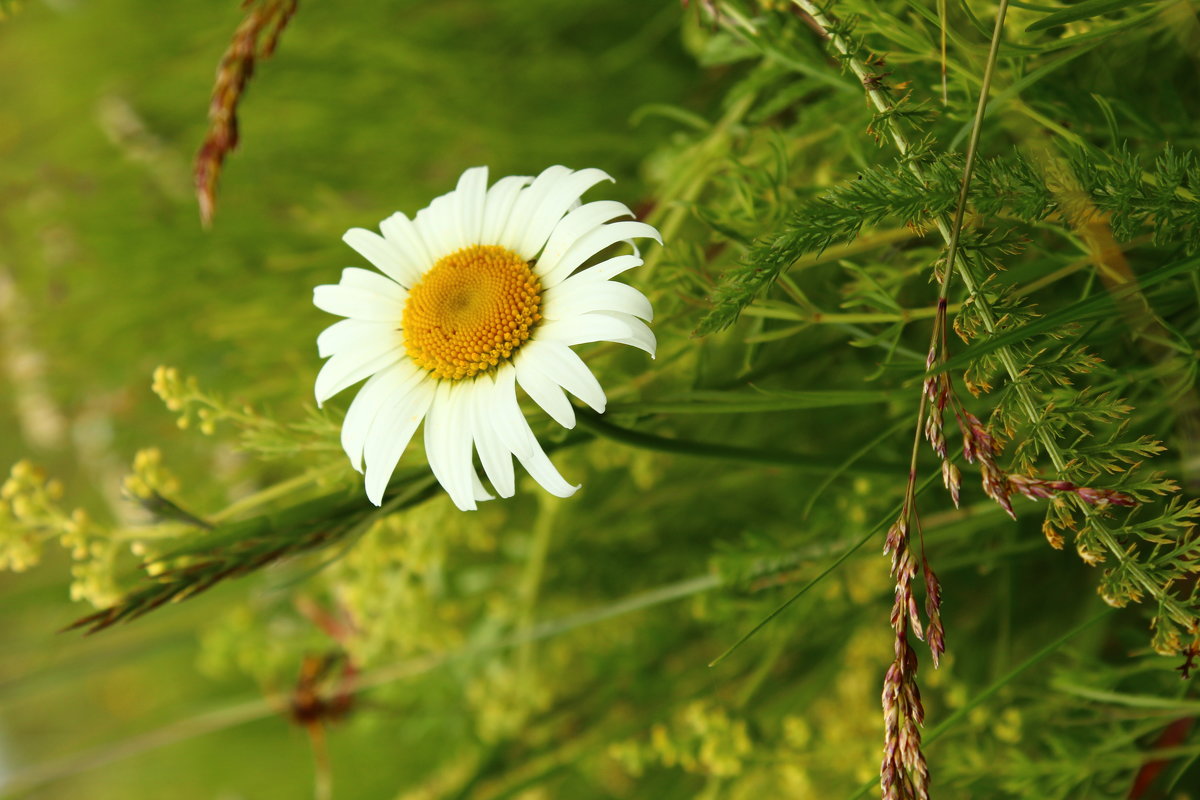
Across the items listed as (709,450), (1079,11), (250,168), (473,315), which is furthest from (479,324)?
(250,168)

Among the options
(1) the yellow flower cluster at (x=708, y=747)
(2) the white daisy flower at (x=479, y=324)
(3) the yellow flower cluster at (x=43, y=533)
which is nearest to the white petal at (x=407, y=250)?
(2) the white daisy flower at (x=479, y=324)

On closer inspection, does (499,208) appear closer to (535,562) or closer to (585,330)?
(585,330)

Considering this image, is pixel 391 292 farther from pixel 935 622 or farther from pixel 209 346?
pixel 209 346

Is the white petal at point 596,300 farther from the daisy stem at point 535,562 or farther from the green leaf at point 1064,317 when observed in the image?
the daisy stem at point 535,562

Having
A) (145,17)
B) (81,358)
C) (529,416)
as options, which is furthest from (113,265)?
(529,416)

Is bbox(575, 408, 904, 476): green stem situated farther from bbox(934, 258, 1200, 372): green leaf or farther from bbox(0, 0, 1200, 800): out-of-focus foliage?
bbox(934, 258, 1200, 372): green leaf

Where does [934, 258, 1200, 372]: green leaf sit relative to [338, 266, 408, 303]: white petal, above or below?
below

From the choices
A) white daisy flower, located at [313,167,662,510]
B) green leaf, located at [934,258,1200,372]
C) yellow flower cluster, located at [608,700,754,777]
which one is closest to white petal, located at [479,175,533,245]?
white daisy flower, located at [313,167,662,510]
